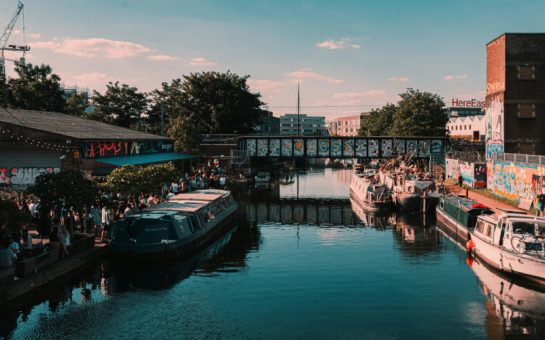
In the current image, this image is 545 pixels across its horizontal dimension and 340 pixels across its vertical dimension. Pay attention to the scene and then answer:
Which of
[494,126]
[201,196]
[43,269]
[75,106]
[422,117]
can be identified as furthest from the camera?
[422,117]

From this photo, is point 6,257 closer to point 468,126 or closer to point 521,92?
point 521,92

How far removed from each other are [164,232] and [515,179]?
1546 inches

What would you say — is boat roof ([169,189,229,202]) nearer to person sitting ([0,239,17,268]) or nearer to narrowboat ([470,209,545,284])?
person sitting ([0,239,17,268])

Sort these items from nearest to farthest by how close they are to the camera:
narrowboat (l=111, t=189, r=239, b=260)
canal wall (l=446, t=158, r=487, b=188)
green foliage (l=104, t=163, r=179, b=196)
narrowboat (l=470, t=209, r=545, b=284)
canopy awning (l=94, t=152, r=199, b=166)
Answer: narrowboat (l=470, t=209, r=545, b=284)
narrowboat (l=111, t=189, r=239, b=260)
green foliage (l=104, t=163, r=179, b=196)
canopy awning (l=94, t=152, r=199, b=166)
canal wall (l=446, t=158, r=487, b=188)

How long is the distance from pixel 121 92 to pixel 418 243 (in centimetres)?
8009

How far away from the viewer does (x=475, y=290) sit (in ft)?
89.2

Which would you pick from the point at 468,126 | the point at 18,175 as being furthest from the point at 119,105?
the point at 468,126

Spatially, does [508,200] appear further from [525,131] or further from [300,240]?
[300,240]

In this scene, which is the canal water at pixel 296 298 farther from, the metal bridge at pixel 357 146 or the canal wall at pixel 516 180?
the metal bridge at pixel 357 146

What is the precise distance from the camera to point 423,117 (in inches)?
4139

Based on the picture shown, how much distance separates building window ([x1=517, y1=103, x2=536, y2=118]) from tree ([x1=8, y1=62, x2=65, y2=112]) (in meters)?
72.0

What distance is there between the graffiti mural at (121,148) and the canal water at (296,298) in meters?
18.1

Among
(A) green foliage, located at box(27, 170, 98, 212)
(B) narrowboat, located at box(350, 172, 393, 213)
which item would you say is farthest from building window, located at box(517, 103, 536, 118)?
(A) green foliage, located at box(27, 170, 98, 212)

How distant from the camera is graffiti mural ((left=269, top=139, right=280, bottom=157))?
90787 mm
